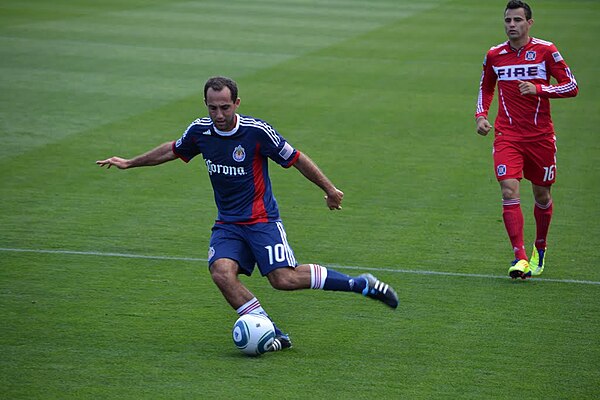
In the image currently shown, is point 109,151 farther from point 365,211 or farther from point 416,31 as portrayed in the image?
point 416,31

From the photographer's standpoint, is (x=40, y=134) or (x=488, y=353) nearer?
(x=488, y=353)

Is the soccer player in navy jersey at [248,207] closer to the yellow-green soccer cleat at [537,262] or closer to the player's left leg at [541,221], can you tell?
the yellow-green soccer cleat at [537,262]

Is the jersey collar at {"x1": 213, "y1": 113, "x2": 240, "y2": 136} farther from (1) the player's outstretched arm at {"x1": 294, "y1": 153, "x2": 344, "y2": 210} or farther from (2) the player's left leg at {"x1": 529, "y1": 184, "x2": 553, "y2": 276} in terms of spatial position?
(2) the player's left leg at {"x1": 529, "y1": 184, "x2": 553, "y2": 276}

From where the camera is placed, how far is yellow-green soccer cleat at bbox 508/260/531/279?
9461mm

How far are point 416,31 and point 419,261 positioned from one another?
21255 millimetres

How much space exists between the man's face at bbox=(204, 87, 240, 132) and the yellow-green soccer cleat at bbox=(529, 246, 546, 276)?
148 inches

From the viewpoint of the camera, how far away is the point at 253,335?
7223mm

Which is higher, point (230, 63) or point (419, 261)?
point (230, 63)

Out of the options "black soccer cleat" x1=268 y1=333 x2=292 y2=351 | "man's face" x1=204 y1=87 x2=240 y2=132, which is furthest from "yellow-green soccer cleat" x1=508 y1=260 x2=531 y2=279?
"man's face" x1=204 y1=87 x2=240 y2=132

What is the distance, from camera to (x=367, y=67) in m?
23.3

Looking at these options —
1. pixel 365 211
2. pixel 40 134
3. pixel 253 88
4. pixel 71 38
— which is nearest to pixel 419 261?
pixel 365 211

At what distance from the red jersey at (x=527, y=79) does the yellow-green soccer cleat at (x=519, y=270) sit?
116 centimetres

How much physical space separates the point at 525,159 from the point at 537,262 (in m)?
0.97

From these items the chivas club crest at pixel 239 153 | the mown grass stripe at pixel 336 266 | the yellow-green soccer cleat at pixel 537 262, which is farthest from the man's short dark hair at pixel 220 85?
the yellow-green soccer cleat at pixel 537 262
